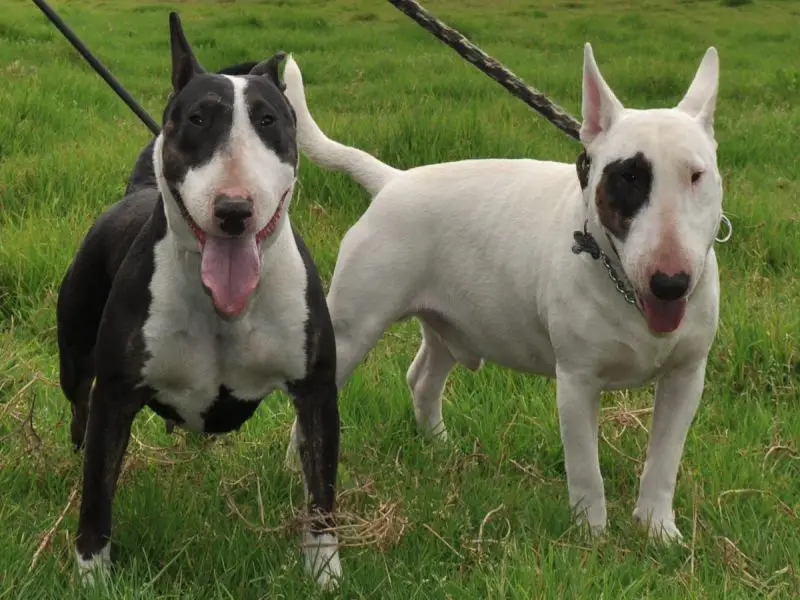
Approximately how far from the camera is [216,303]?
108 inches

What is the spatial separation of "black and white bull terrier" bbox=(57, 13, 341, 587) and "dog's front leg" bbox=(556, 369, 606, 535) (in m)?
0.77

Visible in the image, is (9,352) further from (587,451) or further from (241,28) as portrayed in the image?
(241,28)

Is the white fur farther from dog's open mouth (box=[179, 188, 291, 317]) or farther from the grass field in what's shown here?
dog's open mouth (box=[179, 188, 291, 317])

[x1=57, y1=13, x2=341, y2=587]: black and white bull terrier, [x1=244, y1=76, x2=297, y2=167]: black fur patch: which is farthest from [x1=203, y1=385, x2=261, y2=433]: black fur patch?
[x1=244, y1=76, x2=297, y2=167]: black fur patch

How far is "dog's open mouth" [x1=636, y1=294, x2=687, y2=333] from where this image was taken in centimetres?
304

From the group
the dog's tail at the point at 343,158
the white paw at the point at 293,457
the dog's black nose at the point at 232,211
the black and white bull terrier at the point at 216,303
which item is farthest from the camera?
the dog's tail at the point at 343,158

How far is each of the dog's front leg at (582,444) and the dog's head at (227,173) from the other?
1147 millimetres

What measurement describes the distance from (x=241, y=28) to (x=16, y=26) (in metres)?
3.25

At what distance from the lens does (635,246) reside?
297cm

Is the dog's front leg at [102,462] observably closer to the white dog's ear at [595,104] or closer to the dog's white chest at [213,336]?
the dog's white chest at [213,336]

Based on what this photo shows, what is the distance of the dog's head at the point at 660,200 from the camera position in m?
2.90

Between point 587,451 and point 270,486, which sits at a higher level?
point 587,451

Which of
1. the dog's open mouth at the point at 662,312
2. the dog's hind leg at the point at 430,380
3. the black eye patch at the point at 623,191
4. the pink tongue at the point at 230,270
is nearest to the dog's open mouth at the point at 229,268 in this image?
the pink tongue at the point at 230,270

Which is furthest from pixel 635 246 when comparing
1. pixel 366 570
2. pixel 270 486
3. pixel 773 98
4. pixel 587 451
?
pixel 773 98
